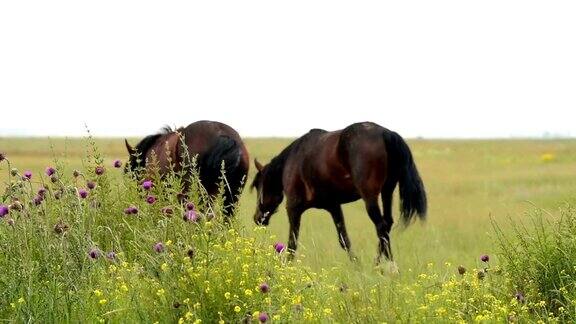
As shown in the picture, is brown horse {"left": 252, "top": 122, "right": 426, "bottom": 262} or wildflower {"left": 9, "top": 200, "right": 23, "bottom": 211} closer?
wildflower {"left": 9, "top": 200, "right": 23, "bottom": 211}

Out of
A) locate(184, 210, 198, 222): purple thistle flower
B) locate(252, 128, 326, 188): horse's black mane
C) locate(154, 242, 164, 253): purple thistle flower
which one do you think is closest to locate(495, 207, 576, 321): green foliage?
locate(184, 210, 198, 222): purple thistle flower

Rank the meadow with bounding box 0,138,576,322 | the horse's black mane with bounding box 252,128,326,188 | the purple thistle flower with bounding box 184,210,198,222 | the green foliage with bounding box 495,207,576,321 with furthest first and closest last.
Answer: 1. the horse's black mane with bounding box 252,128,326,188
2. the green foliage with bounding box 495,207,576,321
3. the purple thistle flower with bounding box 184,210,198,222
4. the meadow with bounding box 0,138,576,322

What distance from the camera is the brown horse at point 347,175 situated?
9.48 meters

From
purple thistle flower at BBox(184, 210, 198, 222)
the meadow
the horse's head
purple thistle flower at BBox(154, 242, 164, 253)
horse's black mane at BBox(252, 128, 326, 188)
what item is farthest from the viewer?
the horse's head

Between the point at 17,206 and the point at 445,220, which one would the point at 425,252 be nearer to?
the point at 445,220

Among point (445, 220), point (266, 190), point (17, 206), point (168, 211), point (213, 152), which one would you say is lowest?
point (445, 220)

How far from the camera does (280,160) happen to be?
11188mm

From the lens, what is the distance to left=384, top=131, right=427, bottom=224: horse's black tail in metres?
9.43

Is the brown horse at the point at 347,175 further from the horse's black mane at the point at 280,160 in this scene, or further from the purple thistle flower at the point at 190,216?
the purple thistle flower at the point at 190,216

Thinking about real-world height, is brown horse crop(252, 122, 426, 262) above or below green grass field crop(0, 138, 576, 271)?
above

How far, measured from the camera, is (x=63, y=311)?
196 inches

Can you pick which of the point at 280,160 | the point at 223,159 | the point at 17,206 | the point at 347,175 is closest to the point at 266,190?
the point at 280,160

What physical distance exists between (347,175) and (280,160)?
144cm

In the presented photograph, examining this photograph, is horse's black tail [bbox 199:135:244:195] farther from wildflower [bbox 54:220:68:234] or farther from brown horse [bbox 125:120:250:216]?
wildflower [bbox 54:220:68:234]
